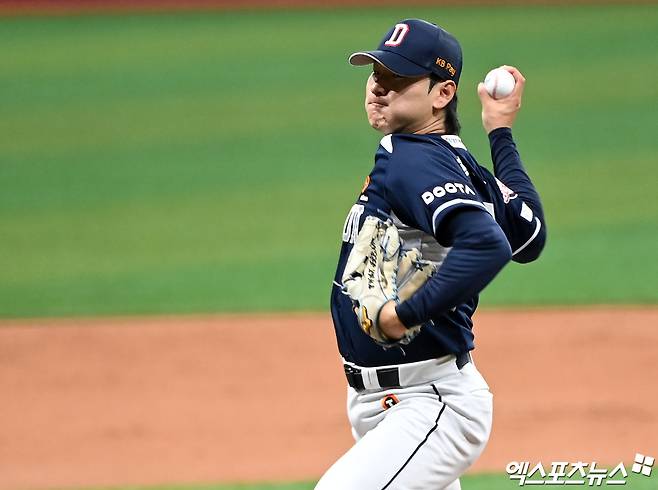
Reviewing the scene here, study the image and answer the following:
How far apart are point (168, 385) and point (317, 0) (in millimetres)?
18339

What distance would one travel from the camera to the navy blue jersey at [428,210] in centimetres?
288

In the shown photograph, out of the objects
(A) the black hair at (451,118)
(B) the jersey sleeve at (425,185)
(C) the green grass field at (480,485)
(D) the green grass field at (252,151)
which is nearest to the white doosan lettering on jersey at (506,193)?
(A) the black hair at (451,118)

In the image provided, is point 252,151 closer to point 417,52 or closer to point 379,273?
point 417,52

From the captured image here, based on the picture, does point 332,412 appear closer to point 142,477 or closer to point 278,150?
point 142,477

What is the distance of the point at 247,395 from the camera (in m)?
7.18

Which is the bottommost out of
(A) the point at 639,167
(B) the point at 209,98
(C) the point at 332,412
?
(C) the point at 332,412

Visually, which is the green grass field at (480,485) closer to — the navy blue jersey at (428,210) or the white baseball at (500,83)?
the navy blue jersey at (428,210)

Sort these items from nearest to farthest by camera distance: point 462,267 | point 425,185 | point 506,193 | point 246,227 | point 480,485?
1. point 462,267
2. point 425,185
3. point 506,193
4. point 480,485
5. point 246,227

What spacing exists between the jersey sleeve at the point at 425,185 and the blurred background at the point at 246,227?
110 inches

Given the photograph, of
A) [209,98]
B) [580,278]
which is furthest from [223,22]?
[580,278]

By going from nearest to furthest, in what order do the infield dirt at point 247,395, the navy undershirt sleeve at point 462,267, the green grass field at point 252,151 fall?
the navy undershirt sleeve at point 462,267 < the infield dirt at point 247,395 < the green grass field at point 252,151

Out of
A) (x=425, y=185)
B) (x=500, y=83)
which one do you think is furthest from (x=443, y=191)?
(x=500, y=83)

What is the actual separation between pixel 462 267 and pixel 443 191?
0.22m

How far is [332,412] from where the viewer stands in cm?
686
